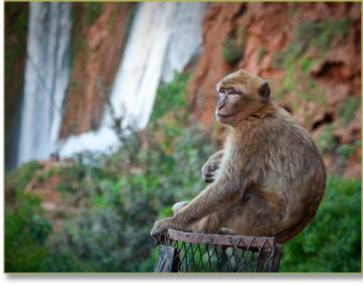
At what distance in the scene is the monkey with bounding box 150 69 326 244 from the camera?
3.48 m

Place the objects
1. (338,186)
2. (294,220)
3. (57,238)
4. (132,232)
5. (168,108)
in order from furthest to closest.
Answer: (168,108) → (57,238) → (132,232) → (338,186) → (294,220)

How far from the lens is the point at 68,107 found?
32.3 ft

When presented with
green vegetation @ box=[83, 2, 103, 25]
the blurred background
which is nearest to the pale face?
the blurred background

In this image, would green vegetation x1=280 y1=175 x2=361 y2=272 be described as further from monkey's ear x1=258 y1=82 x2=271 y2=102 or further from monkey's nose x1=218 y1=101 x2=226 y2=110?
monkey's nose x1=218 y1=101 x2=226 y2=110

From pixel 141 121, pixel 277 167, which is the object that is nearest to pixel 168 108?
pixel 141 121

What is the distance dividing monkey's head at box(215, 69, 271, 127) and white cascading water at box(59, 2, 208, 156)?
5.50m

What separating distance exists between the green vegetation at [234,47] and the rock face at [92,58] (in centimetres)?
175

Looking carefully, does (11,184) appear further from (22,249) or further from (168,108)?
(168,108)

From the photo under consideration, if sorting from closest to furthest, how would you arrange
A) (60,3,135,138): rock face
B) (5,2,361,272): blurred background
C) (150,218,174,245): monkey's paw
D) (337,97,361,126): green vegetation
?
(150,218,174,245): monkey's paw
(5,2,361,272): blurred background
(337,97,361,126): green vegetation
(60,3,135,138): rock face

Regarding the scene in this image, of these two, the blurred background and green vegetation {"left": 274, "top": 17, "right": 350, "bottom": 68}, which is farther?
green vegetation {"left": 274, "top": 17, "right": 350, "bottom": 68}

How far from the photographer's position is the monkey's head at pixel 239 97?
3.63 metres

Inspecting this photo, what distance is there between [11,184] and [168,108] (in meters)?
2.82

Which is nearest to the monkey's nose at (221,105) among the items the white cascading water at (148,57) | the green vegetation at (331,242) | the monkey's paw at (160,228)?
the monkey's paw at (160,228)

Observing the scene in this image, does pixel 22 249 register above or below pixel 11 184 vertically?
below
